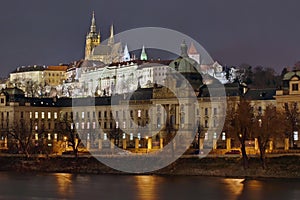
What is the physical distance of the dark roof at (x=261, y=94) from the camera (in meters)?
88.7

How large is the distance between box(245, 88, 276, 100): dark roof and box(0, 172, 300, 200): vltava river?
2794 cm

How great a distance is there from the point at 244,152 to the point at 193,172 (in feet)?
16.7

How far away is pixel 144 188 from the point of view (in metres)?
54.8

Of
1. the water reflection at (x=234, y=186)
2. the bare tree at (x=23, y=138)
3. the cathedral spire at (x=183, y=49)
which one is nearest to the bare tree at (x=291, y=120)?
the water reflection at (x=234, y=186)

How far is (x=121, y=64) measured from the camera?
627 feet

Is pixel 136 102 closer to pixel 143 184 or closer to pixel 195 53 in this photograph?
pixel 143 184

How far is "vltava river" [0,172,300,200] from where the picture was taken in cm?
5059

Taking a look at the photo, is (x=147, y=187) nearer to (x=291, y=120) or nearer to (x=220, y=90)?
(x=291, y=120)

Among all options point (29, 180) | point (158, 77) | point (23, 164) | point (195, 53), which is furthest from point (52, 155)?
point (195, 53)

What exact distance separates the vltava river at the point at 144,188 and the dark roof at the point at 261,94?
27.9m

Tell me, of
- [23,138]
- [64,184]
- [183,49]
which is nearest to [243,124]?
[64,184]

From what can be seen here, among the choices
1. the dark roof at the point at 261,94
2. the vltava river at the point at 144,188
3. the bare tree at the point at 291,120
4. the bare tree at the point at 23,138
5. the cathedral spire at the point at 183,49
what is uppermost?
the cathedral spire at the point at 183,49

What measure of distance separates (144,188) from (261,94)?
126 feet

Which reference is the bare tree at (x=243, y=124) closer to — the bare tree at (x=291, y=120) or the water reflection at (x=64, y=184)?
the bare tree at (x=291, y=120)
